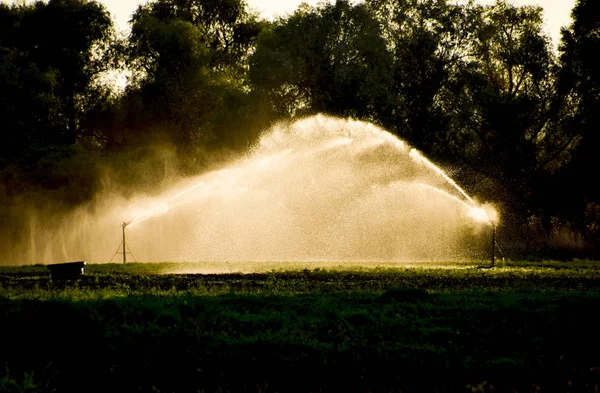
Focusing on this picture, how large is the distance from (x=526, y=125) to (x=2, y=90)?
3657 centimetres

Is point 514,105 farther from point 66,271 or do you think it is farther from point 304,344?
point 304,344

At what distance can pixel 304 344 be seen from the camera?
49.6 feet

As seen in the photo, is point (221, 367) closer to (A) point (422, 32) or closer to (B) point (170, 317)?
(B) point (170, 317)

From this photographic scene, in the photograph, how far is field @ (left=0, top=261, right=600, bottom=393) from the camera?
14320 millimetres

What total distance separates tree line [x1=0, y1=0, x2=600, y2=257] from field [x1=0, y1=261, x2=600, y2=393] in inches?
1506

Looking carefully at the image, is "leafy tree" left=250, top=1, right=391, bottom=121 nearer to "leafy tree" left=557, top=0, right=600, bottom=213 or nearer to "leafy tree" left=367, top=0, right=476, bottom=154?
"leafy tree" left=367, top=0, right=476, bottom=154

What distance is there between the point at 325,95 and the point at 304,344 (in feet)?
139

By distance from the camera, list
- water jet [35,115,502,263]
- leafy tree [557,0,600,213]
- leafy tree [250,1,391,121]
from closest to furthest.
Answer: leafy tree [557,0,600,213], leafy tree [250,1,391,121], water jet [35,115,502,263]

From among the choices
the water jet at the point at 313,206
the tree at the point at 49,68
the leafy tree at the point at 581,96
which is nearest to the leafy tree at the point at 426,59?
the water jet at the point at 313,206

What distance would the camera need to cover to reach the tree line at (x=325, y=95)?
5753 cm

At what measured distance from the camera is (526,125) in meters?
60.7

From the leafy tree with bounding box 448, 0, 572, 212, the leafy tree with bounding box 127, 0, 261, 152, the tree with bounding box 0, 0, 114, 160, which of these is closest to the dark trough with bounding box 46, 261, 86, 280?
the tree with bounding box 0, 0, 114, 160

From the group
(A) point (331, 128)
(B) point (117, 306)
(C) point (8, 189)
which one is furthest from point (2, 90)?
(B) point (117, 306)

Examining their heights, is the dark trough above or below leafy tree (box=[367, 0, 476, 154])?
below
